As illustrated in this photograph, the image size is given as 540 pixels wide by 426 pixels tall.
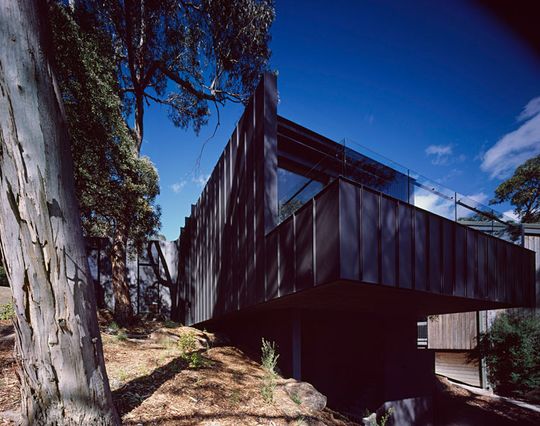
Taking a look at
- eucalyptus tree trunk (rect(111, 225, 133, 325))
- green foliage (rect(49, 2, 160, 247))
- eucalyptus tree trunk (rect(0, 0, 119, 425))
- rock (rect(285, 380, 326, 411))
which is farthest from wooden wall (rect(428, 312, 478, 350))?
eucalyptus tree trunk (rect(0, 0, 119, 425))

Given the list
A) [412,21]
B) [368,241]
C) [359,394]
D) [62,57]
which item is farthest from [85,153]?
[359,394]

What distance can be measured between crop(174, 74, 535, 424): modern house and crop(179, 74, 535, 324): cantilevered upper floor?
0.02m

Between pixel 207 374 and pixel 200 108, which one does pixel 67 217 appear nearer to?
pixel 207 374

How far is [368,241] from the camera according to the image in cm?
385

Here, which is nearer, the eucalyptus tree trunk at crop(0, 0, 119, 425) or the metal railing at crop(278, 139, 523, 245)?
the eucalyptus tree trunk at crop(0, 0, 119, 425)

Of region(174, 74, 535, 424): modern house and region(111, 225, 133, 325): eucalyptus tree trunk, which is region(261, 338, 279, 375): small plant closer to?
region(174, 74, 535, 424): modern house

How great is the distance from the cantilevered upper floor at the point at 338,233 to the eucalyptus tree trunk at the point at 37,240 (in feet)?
8.62

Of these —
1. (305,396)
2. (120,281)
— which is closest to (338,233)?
(305,396)

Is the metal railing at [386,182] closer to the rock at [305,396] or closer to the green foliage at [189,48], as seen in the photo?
the rock at [305,396]

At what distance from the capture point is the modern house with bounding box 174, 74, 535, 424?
394 centimetres

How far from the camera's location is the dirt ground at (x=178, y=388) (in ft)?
9.98

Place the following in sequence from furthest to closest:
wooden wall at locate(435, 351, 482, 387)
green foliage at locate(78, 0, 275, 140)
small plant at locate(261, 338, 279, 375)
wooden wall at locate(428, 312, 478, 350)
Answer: wooden wall at locate(428, 312, 478, 350)
wooden wall at locate(435, 351, 482, 387)
green foliage at locate(78, 0, 275, 140)
small plant at locate(261, 338, 279, 375)

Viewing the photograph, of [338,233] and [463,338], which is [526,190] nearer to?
[463,338]

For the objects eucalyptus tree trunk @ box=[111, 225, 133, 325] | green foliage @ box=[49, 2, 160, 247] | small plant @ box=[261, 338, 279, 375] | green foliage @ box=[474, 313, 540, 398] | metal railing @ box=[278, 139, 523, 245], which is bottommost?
green foliage @ box=[474, 313, 540, 398]
